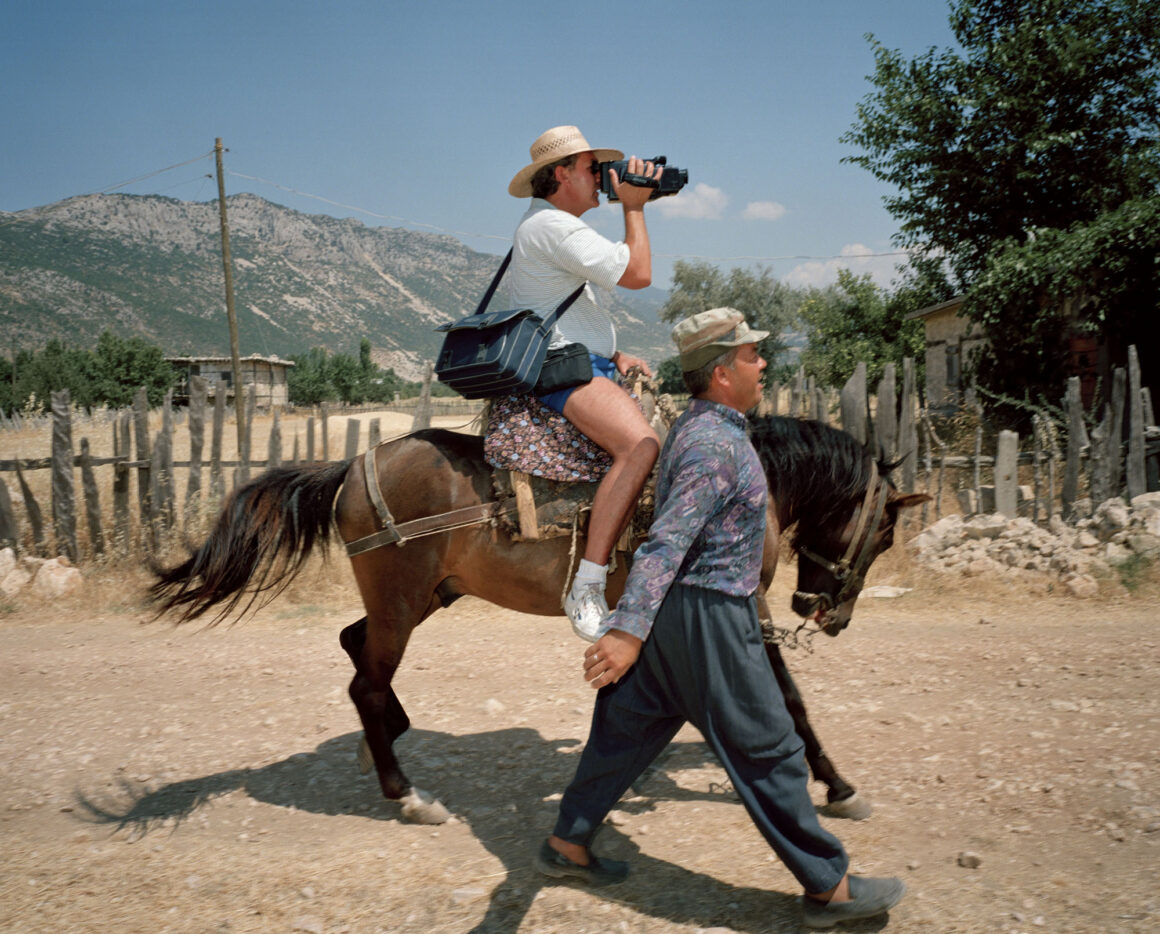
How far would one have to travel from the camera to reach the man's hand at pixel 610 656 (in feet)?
7.29

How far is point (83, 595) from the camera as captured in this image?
25.0 feet

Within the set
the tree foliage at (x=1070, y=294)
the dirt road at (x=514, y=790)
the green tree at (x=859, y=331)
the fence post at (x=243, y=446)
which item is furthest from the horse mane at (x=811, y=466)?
the green tree at (x=859, y=331)

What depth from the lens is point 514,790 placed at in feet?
12.4

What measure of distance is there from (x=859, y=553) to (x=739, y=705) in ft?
5.37

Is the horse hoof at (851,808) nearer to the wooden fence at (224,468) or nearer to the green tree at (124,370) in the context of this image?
the wooden fence at (224,468)

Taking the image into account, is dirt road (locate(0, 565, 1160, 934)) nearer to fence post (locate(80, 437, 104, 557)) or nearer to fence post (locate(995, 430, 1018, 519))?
fence post (locate(995, 430, 1018, 519))

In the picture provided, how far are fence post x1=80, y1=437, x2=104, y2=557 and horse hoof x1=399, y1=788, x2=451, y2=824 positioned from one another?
20.4ft

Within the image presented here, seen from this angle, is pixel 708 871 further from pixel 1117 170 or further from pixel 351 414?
pixel 351 414

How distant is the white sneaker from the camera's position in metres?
2.75

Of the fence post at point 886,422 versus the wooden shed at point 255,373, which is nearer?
the fence post at point 886,422

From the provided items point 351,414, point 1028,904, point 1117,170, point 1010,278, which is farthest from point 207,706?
point 351,414

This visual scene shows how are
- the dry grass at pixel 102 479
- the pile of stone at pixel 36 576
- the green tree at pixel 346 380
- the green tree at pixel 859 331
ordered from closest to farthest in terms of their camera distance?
the pile of stone at pixel 36 576 < the dry grass at pixel 102 479 < the green tree at pixel 859 331 < the green tree at pixel 346 380

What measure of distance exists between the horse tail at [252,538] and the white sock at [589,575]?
1434mm

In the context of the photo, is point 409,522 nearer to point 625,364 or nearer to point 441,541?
point 441,541
